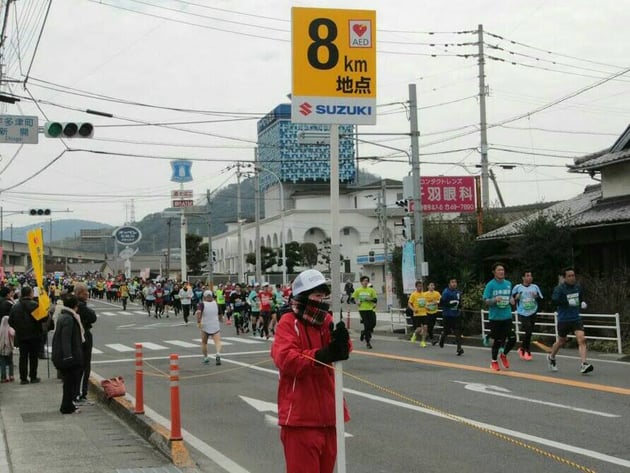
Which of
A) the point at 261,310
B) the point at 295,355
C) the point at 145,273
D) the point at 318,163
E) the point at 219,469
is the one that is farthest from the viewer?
the point at 318,163

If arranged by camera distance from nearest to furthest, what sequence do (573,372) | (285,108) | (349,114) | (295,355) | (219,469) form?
(295,355), (349,114), (219,469), (573,372), (285,108)

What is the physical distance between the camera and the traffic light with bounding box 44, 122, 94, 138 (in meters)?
18.5

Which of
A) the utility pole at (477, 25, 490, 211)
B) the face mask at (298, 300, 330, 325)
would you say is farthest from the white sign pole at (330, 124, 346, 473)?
the utility pole at (477, 25, 490, 211)

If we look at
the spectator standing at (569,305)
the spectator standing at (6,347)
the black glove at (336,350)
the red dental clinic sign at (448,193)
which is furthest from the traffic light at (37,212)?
the black glove at (336,350)

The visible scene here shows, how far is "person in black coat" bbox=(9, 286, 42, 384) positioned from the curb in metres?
2.22

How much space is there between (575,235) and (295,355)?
20.6m

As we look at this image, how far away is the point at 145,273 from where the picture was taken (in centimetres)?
6525

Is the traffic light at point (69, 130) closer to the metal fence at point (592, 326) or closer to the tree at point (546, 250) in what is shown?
the metal fence at point (592, 326)

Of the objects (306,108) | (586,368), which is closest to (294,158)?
(586,368)

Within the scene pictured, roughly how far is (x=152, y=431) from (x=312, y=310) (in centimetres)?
503

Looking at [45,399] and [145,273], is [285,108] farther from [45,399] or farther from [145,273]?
[45,399]

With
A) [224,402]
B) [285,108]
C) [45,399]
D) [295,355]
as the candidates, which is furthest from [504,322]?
[285,108]

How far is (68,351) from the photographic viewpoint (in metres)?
11.4

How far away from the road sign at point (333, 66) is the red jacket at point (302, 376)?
5.73 ft
